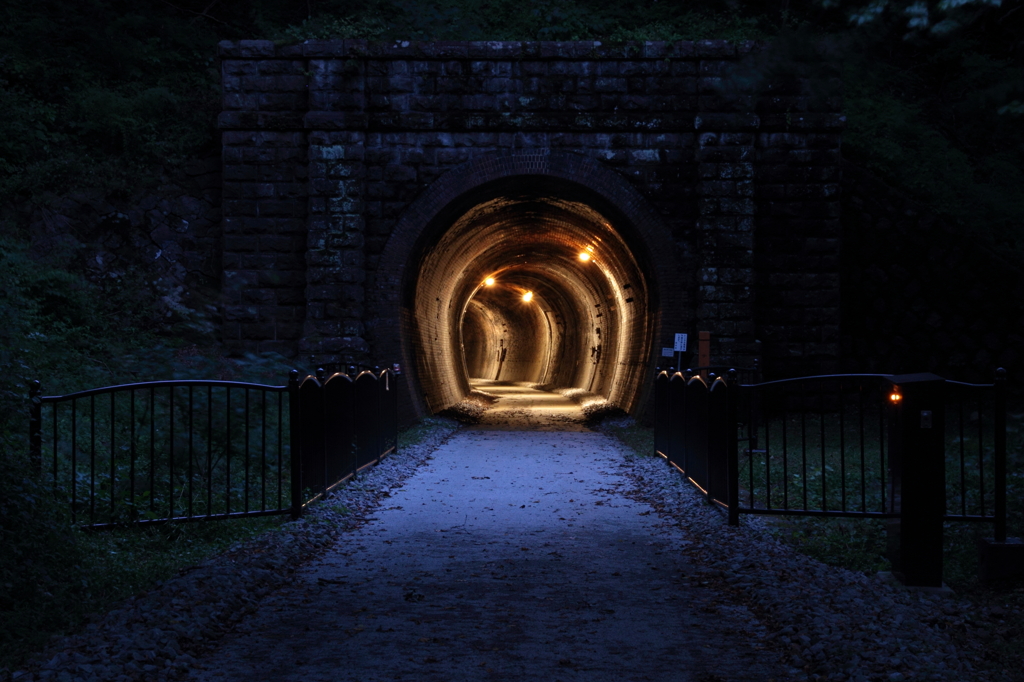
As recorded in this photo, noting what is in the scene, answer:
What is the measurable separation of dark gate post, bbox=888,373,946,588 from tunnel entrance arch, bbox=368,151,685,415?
34.3ft

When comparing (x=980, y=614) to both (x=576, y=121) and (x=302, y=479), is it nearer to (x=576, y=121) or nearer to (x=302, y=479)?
(x=302, y=479)

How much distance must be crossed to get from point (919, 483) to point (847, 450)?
7338mm

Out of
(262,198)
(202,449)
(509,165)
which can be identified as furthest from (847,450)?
(262,198)

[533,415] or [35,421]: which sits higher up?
[35,421]

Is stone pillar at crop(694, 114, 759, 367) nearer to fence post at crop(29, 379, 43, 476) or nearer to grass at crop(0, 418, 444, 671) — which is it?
grass at crop(0, 418, 444, 671)

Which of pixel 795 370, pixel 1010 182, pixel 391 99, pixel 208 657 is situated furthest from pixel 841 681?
pixel 1010 182

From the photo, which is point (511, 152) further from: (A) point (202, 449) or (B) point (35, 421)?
(B) point (35, 421)

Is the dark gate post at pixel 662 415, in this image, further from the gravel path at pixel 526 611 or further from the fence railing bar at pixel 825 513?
the fence railing bar at pixel 825 513

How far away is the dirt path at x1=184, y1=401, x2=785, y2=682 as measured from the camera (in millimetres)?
4699

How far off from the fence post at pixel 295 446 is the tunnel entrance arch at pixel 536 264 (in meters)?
8.21

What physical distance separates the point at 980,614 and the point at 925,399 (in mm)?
1380

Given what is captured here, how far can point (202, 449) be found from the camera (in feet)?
33.1

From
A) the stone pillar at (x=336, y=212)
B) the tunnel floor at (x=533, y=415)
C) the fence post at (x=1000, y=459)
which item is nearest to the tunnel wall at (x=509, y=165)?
the stone pillar at (x=336, y=212)

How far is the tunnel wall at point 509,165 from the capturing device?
1642 cm
